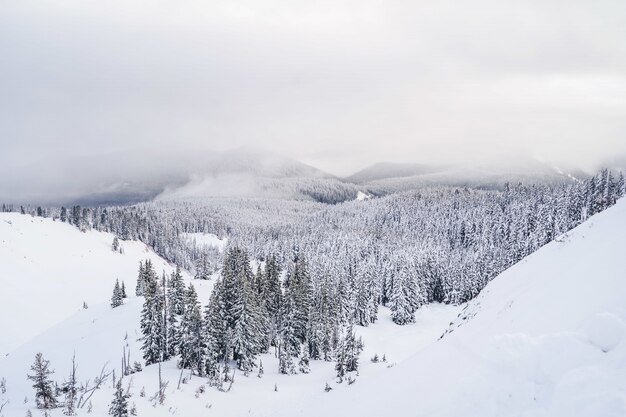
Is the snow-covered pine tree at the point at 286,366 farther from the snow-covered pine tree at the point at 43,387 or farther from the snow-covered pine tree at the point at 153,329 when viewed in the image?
the snow-covered pine tree at the point at 43,387

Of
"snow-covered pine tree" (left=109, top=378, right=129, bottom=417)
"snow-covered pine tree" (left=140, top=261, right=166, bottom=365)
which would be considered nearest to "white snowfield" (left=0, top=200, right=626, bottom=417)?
"snow-covered pine tree" (left=109, top=378, right=129, bottom=417)

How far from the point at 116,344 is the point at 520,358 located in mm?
56478

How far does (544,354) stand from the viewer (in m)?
11.1

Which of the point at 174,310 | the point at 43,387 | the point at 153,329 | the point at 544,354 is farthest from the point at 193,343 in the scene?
the point at 544,354

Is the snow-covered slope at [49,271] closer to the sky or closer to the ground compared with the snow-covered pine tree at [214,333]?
closer to the ground

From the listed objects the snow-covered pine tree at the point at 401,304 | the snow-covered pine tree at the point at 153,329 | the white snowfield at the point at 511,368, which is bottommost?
the snow-covered pine tree at the point at 401,304

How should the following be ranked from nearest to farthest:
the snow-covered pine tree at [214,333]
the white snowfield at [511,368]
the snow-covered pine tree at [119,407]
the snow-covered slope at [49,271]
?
the white snowfield at [511,368]
the snow-covered pine tree at [119,407]
the snow-covered pine tree at [214,333]
the snow-covered slope at [49,271]

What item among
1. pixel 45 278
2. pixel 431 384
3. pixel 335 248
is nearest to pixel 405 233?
pixel 335 248

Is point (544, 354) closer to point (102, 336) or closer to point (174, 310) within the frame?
point (174, 310)

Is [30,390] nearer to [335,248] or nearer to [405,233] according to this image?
[335,248]

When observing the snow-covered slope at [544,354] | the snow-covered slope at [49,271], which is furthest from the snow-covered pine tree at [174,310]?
the snow-covered slope at [49,271]

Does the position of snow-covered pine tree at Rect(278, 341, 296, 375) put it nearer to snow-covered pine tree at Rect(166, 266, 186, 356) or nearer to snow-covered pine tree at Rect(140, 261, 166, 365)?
snow-covered pine tree at Rect(166, 266, 186, 356)

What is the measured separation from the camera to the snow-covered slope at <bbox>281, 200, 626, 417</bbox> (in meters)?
9.41

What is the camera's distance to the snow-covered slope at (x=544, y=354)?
30.9 ft
